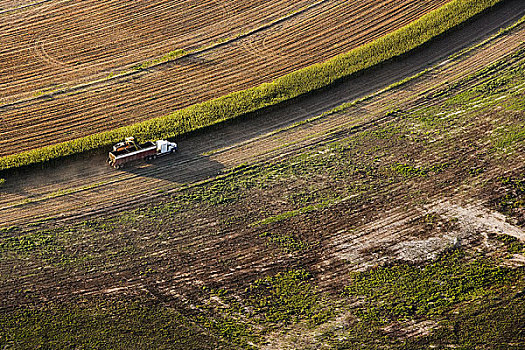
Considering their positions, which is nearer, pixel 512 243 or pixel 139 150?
pixel 512 243

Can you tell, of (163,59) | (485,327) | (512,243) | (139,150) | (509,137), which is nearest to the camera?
(485,327)

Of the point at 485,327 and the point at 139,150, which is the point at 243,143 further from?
the point at 485,327

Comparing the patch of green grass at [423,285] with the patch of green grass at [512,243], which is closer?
the patch of green grass at [423,285]

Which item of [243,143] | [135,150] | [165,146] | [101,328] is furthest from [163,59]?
[101,328]

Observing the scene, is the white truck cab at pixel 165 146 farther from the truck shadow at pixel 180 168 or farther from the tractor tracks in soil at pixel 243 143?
the tractor tracks in soil at pixel 243 143

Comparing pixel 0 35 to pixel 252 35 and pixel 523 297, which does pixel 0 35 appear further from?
pixel 523 297

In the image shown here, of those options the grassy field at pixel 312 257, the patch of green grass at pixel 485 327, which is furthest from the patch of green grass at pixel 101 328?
the patch of green grass at pixel 485 327

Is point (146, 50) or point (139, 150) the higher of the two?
point (146, 50)

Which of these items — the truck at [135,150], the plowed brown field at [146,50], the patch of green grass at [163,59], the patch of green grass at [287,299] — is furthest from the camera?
the patch of green grass at [163,59]
